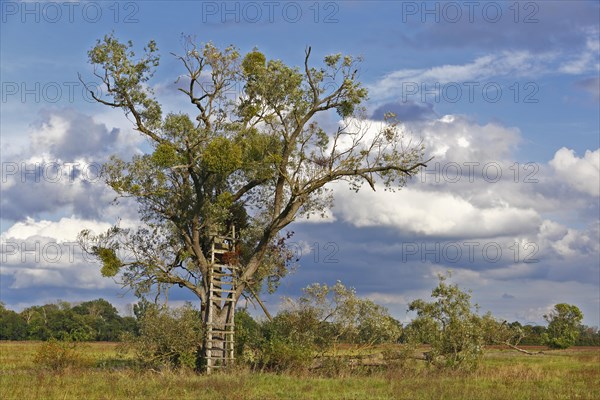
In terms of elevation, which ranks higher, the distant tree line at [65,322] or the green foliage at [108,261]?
the green foliage at [108,261]

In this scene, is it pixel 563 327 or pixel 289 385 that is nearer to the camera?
pixel 289 385

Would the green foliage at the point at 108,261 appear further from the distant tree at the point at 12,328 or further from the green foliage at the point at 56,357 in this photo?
the distant tree at the point at 12,328

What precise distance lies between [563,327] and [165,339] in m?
61.4

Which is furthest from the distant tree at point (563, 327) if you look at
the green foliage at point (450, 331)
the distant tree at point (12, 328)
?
the distant tree at point (12, 328)

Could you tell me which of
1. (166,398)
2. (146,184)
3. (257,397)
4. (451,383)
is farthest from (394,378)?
(146,184)

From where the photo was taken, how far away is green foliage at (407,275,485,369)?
35.8 metres

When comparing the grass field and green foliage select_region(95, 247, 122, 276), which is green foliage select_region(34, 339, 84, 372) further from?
green foliage select_region(95, 247, 122, 276)

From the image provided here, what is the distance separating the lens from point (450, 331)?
1436 inches

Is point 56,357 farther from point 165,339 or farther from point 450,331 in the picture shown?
point 450,331

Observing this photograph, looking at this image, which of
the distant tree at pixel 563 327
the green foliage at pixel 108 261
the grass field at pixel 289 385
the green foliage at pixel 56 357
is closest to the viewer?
the grass field at pixel 289 385

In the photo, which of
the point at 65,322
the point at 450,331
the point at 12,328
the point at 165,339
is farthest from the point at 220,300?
the point at 12,328

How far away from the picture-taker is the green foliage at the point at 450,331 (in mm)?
35781

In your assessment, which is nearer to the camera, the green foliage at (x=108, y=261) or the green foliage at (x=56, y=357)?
the green foliage at (x=56, y=357)

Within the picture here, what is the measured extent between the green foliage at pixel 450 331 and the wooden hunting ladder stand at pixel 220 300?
915 centimetres
